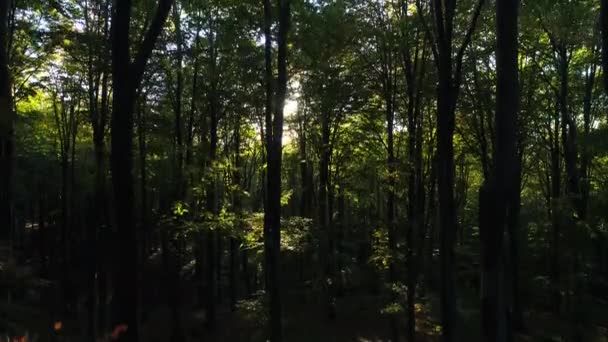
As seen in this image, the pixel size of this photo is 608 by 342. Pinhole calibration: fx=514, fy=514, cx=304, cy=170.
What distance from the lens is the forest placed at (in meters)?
7.88

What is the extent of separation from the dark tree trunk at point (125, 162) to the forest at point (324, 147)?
0.03m

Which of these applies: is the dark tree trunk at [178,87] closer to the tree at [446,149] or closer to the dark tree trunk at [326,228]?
the dark tree trunk at [326,228]

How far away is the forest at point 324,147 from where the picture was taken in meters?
7.88

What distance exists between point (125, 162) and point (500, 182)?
5113 millimetres

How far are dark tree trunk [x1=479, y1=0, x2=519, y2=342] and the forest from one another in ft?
0.09

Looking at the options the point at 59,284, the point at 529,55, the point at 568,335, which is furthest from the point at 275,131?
the point at 59,284

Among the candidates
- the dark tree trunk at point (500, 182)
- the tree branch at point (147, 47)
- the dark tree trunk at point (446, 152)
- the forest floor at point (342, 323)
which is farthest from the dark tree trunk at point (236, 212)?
the dark tree trunk at point (500, 182)

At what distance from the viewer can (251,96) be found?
18.2 metres

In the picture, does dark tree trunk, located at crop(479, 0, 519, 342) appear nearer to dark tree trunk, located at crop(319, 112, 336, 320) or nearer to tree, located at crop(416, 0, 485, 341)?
tree, located at crop(416, 0, 485, 341)

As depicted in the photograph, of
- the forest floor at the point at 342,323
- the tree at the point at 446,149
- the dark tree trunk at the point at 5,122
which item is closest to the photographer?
the dark tree trunk at the point at 5,122

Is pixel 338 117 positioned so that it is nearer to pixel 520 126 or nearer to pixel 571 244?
pixel 520 126

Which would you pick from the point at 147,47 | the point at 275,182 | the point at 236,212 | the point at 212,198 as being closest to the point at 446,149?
the point at 275,182

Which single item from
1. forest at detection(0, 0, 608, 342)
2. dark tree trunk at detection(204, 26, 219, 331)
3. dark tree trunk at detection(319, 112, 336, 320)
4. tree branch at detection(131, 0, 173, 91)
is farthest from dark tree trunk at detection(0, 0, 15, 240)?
dark tree trunk at detection(319, 112, 336, 320)

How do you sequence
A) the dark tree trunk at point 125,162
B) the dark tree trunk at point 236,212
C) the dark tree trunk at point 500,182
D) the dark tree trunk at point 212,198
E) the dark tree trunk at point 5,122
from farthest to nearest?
1. the dark tree trunk at point 212,198
2. the dark tree trunk at point 236,212
3. the dark tree trunk at point 125,162
4. the dark tree trunk at point 500,182
5. the dark tree trunk at point 5,122
